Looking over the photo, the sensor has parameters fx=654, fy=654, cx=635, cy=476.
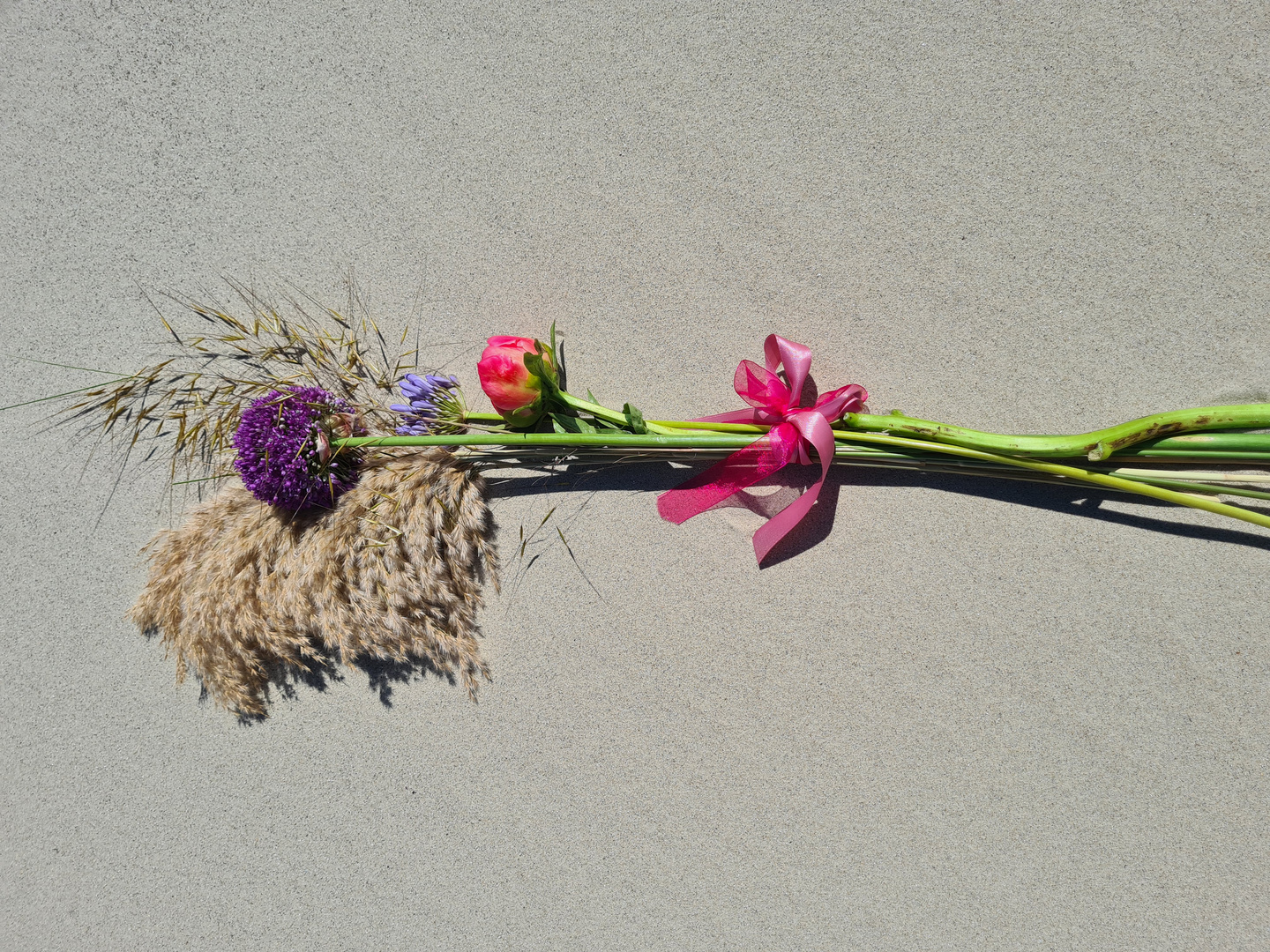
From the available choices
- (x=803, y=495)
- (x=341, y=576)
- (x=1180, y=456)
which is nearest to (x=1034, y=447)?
(x=1180, y=456)

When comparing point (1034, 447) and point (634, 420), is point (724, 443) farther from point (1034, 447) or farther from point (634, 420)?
point (1034, 447)

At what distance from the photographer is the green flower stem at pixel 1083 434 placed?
101cm

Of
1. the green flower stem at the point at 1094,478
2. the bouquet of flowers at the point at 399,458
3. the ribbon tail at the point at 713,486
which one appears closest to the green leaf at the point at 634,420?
the bouquet of flowers at the point at 399,458

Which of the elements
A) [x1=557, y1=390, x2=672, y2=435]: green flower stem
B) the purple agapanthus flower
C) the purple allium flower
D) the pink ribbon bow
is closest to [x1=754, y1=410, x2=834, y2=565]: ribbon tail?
the pink ribbon bow

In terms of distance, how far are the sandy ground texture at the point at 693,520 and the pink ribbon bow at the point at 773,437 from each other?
0.06 metres

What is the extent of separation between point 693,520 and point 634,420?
0.23 meters

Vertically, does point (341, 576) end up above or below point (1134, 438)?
below

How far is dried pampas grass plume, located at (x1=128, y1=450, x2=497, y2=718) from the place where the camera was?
117 centimetres

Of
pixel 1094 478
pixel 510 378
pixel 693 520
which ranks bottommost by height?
pixel 693 520

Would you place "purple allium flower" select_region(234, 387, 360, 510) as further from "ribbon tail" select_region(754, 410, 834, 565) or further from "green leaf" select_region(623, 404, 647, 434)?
"ribbon tail" select_region(754, 410, 834, 565)

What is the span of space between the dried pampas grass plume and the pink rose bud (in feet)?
0.62

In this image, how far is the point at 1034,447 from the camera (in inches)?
41.2

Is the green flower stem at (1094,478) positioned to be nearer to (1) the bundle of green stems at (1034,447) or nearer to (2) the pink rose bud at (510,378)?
(1) the bundle of green stems at (1034,447)

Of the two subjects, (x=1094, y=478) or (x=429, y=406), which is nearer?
(x=1094, y=478)
